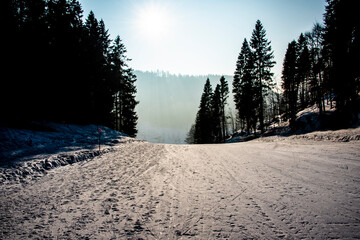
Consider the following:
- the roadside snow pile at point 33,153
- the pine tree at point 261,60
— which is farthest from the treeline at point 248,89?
the roadside snow pile at point 33,153

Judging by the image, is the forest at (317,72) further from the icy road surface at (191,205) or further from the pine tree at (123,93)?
the pine tree at (123,93)

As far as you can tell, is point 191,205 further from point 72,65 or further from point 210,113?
point 210,113

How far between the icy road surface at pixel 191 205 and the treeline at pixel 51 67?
11456 millimetres

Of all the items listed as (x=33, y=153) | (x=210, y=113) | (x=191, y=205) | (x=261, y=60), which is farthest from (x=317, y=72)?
(x=33, y=153)

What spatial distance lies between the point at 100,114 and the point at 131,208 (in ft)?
66.2

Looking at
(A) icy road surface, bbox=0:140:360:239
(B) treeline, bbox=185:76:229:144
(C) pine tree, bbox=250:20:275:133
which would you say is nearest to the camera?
(A) icy road surface, bbox=0:140:360:239

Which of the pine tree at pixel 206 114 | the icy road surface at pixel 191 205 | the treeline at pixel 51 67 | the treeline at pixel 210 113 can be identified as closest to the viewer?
the icy road surface at pixel 191 205

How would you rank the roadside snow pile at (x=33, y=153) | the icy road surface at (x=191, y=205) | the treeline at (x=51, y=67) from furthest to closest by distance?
1. the treeline at (x=51, y=67)
2. the roadside snow pile at (x=33, y=153)
3. the icy road surface at (x=191, y=205)

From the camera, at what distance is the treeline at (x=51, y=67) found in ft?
36.0

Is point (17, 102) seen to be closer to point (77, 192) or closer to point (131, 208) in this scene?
point (77, 192)

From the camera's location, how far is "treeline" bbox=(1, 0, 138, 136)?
10968mm

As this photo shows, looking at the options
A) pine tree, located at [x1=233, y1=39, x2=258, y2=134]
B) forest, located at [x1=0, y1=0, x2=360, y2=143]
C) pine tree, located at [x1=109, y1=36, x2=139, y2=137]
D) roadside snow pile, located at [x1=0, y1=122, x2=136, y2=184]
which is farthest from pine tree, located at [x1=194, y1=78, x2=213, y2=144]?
roadside snow pile, located at [x1=0, y1=122, x2=136, y2=184]

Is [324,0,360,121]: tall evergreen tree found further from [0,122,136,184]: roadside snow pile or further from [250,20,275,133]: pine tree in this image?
[0,122,136,184]: roadside snow pile

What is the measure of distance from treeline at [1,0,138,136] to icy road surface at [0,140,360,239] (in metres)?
11.5
